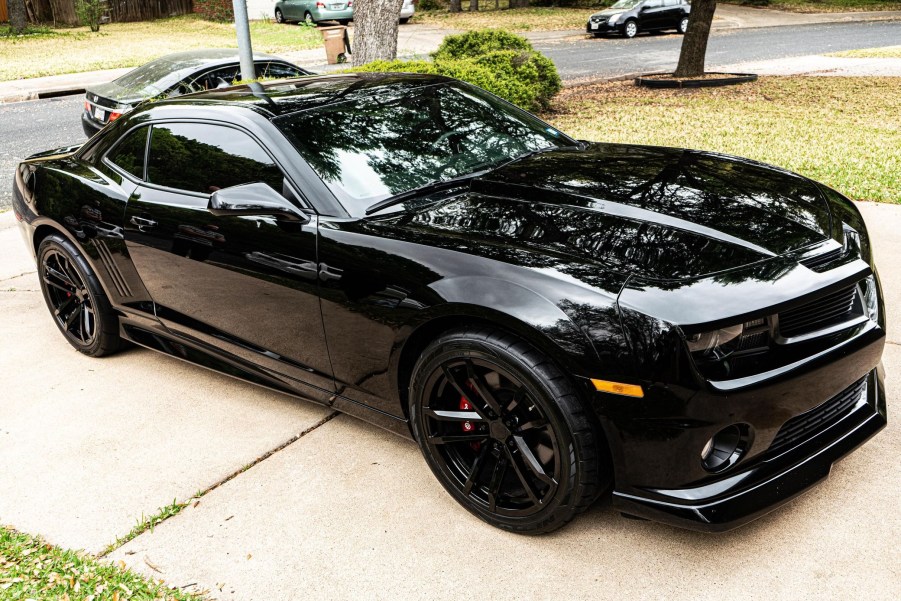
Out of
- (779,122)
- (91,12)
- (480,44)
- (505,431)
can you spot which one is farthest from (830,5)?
(505,431)

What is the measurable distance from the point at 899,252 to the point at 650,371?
13.2 ft

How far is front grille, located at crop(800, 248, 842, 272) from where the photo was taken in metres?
2.87

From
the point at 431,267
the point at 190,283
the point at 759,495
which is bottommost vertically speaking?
the point at 759,495

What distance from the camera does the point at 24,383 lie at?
15.4 feet

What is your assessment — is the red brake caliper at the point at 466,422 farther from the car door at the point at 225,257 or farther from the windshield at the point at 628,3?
the windshield at the point at 628,3

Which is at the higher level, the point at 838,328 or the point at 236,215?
the point at 236,215

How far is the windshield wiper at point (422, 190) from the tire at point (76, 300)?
207 centimetres

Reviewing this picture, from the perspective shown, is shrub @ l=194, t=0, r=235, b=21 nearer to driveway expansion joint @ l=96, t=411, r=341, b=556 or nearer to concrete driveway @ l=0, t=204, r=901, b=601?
concrete driveway @ l=0, t=204, r=901, b=601

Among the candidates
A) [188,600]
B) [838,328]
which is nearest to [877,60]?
[838,328]

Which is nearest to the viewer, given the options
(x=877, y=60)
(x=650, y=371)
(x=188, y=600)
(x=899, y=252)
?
(x=650, y=371)

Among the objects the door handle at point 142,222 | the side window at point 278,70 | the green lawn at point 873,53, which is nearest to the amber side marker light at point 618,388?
the door handle at point 142,222

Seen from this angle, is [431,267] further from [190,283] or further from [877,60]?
[877,60]

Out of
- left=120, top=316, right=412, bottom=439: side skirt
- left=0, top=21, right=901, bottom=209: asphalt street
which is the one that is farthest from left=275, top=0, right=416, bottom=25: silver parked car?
left=120, top=316, right=412, bottom=439: side skirt

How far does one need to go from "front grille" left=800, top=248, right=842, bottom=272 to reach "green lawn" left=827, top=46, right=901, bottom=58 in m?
17.8
